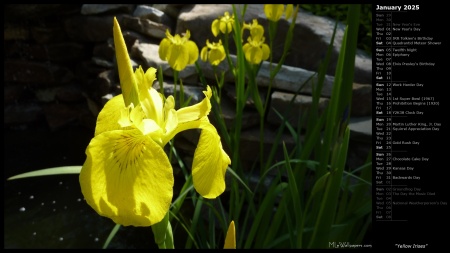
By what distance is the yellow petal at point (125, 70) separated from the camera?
0.41 metres

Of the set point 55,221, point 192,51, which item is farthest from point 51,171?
Result: point 55,221

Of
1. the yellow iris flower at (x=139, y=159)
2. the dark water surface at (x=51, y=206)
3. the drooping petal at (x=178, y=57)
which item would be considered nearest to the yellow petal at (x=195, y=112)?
the yellow iris flower at (x=139, y=159)

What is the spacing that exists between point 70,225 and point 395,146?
1.61m

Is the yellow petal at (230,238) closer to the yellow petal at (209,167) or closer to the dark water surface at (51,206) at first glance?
the yellow petal at (209,167)

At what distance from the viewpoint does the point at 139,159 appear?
402 mm

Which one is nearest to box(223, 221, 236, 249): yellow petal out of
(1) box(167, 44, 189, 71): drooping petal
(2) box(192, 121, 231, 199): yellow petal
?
(2) box(192, 121, 231, 199): yellow petal

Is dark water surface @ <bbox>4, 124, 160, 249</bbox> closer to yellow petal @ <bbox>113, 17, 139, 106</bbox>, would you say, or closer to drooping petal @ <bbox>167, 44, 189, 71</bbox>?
drooping petal @ <bbox>167, 44, 189, 71</bbox>

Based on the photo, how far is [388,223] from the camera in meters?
1.18

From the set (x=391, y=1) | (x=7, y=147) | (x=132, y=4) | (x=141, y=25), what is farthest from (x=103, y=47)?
(x=391, y=1)

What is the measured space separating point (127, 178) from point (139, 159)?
0.02 metres

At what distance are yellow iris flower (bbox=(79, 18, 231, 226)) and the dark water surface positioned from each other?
171cm

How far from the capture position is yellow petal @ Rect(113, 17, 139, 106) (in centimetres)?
41

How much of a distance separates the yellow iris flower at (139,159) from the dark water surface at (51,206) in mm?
1713

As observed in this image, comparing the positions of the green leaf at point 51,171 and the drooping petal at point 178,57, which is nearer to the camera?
the green leaf at point 51,171
